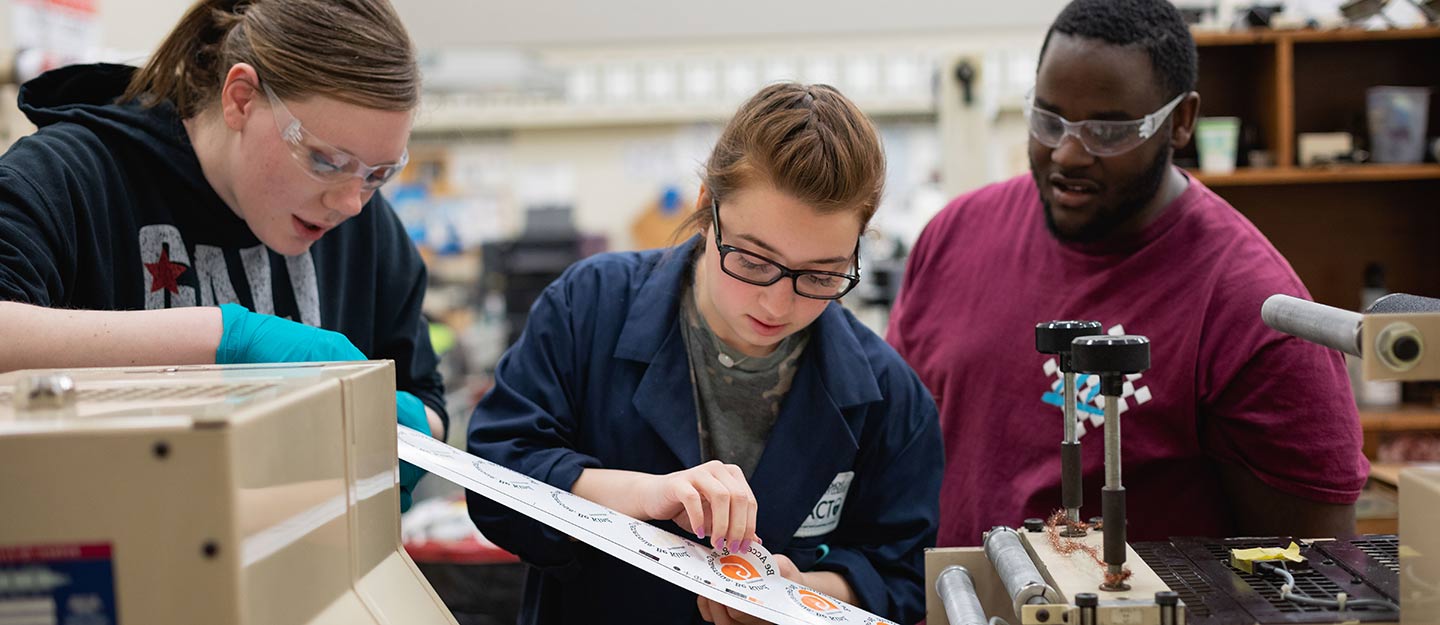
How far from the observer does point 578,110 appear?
484 centimetres

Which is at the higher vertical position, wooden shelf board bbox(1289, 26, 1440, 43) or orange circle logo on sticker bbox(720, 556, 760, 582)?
wooden shelf board bbox(1289, 26, 1440, 43)

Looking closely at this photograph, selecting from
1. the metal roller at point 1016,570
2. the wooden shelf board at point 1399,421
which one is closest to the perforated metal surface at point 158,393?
the metal roller at point 1016,570

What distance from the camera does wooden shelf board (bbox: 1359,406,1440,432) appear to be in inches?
117

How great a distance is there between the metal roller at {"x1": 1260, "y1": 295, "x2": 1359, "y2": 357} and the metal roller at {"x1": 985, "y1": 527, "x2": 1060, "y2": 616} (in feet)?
0.95

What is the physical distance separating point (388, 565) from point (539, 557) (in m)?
0.30

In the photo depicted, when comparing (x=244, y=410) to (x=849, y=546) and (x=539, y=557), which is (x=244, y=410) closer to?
(x=539, y=557)

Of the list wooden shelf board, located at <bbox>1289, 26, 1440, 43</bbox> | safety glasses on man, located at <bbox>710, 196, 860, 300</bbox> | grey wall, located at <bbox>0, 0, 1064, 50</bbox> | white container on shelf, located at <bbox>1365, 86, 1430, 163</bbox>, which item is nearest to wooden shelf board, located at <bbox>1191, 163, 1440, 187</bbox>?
white container on shelf, located at <bbox>1365, 86, 1430, 163</bbox>

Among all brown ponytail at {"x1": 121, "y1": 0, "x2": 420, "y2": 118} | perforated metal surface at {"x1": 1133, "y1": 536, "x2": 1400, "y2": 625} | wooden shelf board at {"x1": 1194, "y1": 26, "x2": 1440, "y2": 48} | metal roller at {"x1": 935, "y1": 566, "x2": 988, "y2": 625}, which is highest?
wooden shelf board at {"x1": 1194, "y1": 26, "x2": 1440, "y2": 48}

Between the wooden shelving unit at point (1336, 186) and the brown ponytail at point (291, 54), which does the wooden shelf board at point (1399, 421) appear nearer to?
the wooden shelving unit at point (1336, 186)

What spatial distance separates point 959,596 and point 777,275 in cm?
42

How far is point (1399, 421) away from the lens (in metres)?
2.98

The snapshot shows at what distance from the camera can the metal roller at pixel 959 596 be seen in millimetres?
921

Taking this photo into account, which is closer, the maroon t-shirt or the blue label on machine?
the blue label on machine

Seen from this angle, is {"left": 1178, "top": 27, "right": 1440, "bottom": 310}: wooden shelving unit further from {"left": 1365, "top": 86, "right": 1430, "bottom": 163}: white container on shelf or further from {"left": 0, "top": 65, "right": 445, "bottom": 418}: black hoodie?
{"left": 0, "top": 65, "right": 445, "bottom": 418}: black hoodie
